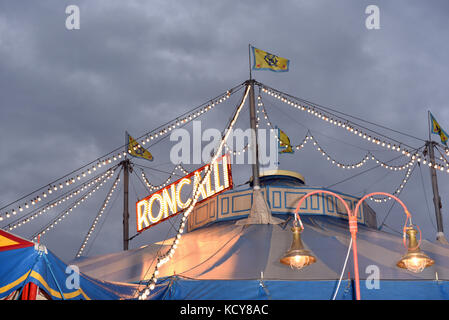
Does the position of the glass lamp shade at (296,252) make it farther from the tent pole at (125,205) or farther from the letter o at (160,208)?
the tent pole at (125,205)

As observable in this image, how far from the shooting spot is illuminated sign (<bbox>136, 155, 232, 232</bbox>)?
1808 cm

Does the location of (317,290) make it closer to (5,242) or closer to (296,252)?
(296,252)

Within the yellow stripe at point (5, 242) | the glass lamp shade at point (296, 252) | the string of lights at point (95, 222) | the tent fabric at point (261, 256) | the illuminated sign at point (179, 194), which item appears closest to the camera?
the yellow stripe at point (5, 242)

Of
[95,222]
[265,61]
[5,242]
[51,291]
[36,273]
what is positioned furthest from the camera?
[95,222]

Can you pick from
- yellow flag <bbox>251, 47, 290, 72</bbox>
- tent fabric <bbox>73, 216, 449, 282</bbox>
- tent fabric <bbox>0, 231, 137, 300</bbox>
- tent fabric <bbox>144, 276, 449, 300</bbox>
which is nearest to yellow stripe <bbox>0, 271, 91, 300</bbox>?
tent fabric <bbox>0, 231, 137, 300</bbox>

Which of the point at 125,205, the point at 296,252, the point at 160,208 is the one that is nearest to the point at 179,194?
the point at 160,208

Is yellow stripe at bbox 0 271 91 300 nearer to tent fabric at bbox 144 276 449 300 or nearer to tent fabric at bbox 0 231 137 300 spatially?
tent fabric at bbox 0 231 137 300

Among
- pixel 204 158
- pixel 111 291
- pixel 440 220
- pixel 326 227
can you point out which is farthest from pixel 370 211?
pixel 111 291

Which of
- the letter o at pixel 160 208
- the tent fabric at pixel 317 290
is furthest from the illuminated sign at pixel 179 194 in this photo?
the tent fabric at pixel 317 290

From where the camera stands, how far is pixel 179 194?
19641 mm

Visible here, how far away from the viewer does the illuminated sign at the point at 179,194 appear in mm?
18078

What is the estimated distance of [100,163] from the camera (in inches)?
729

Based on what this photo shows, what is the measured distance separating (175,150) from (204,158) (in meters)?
4.46
